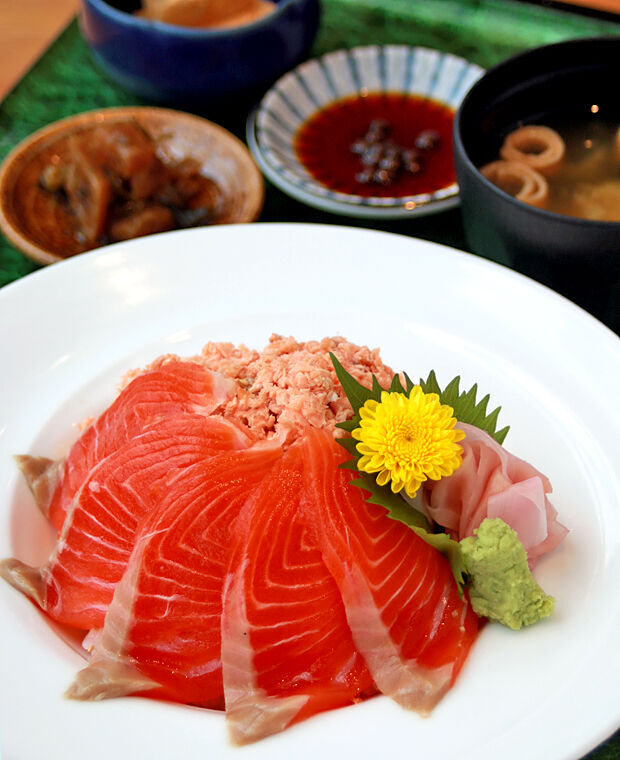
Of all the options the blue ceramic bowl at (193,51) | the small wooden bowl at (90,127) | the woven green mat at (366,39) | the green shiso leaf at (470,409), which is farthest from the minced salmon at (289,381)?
the woven green mat at (366,39)

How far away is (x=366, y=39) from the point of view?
377 cm

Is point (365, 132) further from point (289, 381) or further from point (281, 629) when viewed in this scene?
point (281, 629)

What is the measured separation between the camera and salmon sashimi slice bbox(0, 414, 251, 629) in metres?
1.70

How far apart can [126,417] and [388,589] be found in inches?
29.5

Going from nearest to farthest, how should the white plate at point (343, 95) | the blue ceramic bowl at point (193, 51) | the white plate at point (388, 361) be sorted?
the white plate at point (388, 361)
the white plate at point (343, 95)
the blue ceramic bowl at point (193, 51)

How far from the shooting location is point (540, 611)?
5.15 ft

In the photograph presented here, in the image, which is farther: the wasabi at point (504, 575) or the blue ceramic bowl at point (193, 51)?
the blue ceramic bowl at point (193, 51)

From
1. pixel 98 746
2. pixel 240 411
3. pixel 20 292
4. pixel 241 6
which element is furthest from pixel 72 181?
pixel 98 746

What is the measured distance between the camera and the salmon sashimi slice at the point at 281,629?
4.97 feet

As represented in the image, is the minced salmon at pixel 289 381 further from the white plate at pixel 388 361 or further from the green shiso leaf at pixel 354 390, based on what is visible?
the white plate at pixel 388 361

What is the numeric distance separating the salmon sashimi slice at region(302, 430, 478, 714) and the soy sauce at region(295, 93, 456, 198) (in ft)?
5.23

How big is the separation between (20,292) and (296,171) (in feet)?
3.90

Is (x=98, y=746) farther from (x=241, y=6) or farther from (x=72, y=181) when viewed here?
(x=241, y=6)

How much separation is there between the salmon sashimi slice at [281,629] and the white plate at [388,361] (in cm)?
5
